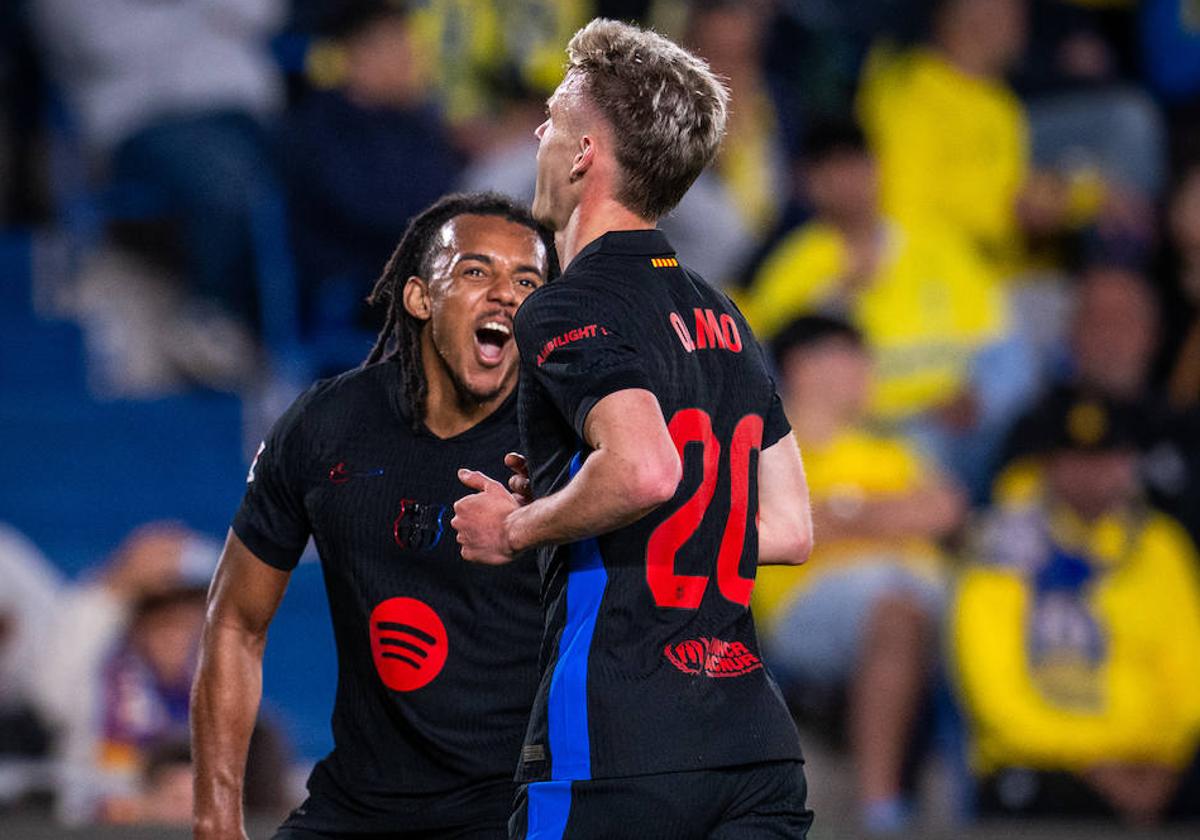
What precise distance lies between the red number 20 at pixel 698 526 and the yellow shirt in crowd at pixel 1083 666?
3.45 m

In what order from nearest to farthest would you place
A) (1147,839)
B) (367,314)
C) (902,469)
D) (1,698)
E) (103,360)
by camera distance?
1. (1147,839)
2. (1,698)
3. (902,469)
4. (367,314)
5. (103,360)

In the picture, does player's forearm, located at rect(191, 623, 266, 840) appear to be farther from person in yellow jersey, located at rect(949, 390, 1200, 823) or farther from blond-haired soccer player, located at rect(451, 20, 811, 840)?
person in yellow jersey, located at rect(949, 390, 1200, 823)

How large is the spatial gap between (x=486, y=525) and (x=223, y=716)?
0.96 m

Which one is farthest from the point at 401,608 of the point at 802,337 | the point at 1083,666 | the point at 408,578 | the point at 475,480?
the point at 802,337

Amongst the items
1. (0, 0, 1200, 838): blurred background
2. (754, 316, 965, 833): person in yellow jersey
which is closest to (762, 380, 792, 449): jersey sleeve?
(0, 0, 1200, 838): blurred background

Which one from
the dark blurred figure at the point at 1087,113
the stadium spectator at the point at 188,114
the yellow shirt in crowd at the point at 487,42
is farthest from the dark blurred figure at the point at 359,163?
the dark blurred figure at the point at 1087,113

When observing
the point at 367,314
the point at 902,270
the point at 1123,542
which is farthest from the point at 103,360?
the point at 1123,542

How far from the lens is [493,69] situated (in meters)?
7.52

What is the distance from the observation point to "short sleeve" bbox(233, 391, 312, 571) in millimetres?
3096

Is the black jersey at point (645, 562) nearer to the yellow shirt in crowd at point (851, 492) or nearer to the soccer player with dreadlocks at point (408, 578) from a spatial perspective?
the soccer player with dreadlocks at point (408, 578)

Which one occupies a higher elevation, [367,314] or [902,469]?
[367,314]

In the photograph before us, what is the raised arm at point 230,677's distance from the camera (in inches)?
122

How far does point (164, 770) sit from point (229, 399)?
1.98 metres

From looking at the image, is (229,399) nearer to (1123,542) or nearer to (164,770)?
(164,770)
